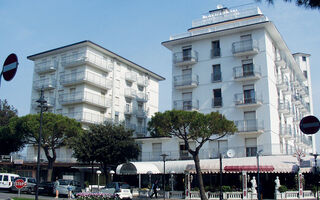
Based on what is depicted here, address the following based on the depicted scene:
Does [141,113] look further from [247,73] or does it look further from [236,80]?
[247,73]

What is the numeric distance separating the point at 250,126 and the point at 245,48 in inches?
338

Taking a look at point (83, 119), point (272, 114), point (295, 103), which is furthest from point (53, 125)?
point (295, 103)

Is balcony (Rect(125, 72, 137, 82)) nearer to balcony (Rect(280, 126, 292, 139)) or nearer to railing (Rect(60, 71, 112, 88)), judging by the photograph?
railing (Rect(60, 71, 112, 88))

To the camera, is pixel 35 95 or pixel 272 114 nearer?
pixel 272 114

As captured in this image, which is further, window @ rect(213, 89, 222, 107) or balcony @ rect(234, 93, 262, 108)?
window @ rect(213, 89, 222, 107)

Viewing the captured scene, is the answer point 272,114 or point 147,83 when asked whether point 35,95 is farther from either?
point 272,114

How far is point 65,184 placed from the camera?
33688 millimetres

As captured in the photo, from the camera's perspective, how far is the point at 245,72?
3912cm

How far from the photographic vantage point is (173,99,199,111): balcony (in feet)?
133

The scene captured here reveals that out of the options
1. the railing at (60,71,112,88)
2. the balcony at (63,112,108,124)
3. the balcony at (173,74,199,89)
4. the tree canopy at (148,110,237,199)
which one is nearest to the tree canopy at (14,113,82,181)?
the balcony at (63,112,108,124)

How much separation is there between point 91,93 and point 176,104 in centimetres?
1300

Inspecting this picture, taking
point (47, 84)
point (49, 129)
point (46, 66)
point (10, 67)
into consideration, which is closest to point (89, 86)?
point (47, 84)

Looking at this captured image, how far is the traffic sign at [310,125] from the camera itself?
1045cm

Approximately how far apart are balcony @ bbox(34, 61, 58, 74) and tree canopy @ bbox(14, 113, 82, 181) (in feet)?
40.6
